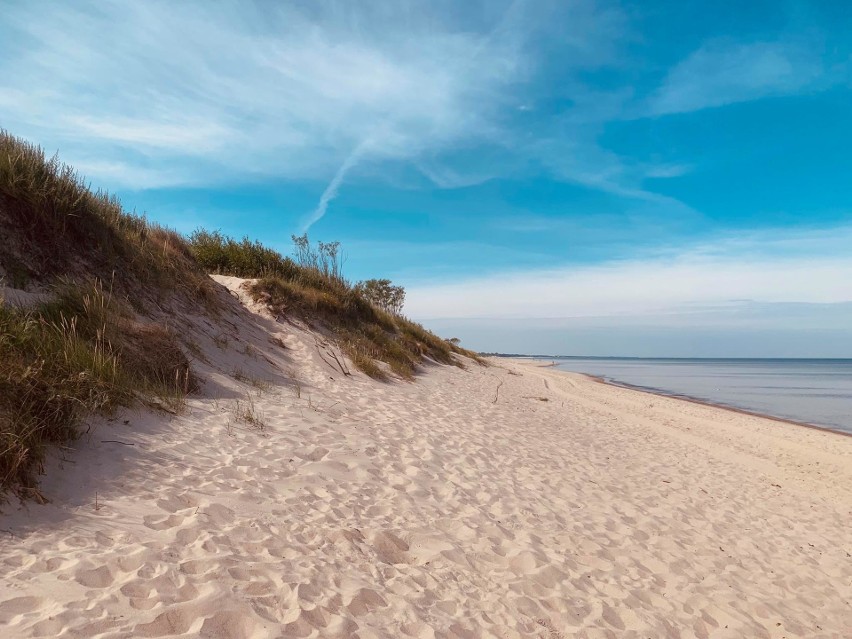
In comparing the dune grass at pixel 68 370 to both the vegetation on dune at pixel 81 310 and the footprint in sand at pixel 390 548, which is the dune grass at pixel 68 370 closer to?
the vegetation on dune at pixel 81 310

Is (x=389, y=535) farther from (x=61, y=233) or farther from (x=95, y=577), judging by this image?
(x=61, y=233)

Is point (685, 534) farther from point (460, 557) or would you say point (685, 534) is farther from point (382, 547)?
point (382, 547)

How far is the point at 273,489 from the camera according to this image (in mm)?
4070

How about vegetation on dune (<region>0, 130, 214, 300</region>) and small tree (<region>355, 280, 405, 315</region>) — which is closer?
vegetation on dune (<region>0, 130, 214, 300</region>)

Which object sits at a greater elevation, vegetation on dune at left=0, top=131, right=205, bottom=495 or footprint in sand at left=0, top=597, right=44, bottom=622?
vegetation on dune at left=0, top=131, right=205, bottom=495

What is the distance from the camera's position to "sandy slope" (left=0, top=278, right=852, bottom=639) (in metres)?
2.55

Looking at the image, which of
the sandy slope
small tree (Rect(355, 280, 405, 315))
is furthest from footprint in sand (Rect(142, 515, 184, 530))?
small tree (Rect(355, 280, 405, 315))

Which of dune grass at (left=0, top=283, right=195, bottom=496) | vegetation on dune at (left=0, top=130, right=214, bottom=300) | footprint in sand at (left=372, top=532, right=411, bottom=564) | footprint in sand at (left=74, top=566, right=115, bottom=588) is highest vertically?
vegetation on dune at (left=0, top=130, right=214, bottom=300)

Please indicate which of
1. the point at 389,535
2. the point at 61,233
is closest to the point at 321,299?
the point at 61,233

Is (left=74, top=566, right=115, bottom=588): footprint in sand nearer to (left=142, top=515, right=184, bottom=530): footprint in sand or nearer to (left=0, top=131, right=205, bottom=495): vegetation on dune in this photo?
(left=142, top=515, right=184, bottom=530): footprint in sand

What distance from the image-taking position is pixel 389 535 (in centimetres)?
386

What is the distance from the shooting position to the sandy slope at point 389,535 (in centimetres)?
255

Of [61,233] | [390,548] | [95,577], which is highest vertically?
[61,233]

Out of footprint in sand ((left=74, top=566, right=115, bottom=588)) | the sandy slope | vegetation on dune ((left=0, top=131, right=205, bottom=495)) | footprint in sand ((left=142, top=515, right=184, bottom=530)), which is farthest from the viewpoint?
vegetation on dune ((left=0, top=131, right=205, bottom=495))
